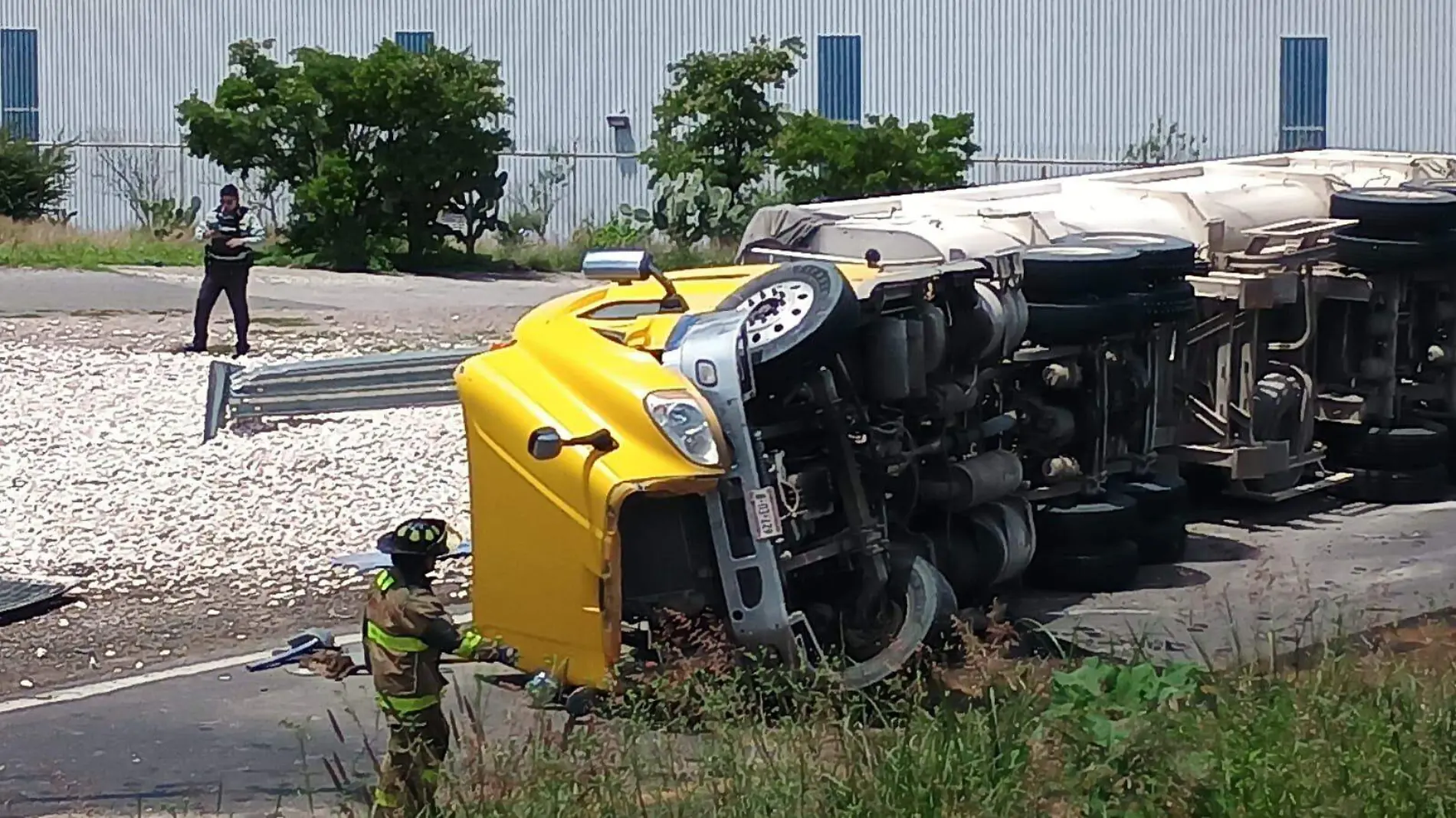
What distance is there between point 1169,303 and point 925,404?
2.55m

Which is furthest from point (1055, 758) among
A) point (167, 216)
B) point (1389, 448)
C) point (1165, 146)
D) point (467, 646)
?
point (167, 216)

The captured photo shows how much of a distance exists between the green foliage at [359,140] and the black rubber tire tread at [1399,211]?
18.3 metres

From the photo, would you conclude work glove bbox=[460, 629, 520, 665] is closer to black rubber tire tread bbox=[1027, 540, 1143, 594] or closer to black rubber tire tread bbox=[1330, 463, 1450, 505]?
black rubber tire tread bbox=[1027, 540, 1143, 594]

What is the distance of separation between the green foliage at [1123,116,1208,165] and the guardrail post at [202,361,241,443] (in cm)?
2379

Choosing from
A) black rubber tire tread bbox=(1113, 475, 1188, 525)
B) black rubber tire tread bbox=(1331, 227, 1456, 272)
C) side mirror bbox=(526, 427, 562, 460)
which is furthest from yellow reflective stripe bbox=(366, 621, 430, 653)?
black rubber tire tread bbox=(1331, 227, 1456, 272)

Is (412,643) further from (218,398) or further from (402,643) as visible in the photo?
(218,398)

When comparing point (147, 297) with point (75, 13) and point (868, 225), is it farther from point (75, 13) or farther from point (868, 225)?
point (75, 13)

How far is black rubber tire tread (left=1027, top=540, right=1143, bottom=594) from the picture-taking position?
11719mm

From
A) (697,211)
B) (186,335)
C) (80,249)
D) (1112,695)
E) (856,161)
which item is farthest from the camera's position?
(697,211)

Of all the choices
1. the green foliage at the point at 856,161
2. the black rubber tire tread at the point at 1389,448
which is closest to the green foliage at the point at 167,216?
the green foliage at the point at 856,161

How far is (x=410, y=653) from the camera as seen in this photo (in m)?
7.79

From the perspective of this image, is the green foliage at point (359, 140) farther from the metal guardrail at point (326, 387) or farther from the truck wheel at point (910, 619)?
the truck wheel at point (910, 619)

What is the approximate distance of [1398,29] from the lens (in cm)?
3625

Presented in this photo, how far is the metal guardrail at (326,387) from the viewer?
49.1ft
